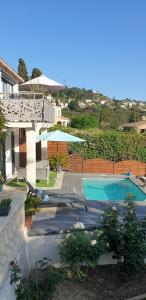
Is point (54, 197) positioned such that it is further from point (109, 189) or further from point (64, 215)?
point (109, 189)

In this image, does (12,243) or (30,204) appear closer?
(12,243)

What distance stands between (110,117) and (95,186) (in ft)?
205

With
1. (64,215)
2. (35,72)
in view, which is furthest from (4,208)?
(35,72)

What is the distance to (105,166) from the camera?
26172 millimetres

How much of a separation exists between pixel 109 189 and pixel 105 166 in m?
4.79

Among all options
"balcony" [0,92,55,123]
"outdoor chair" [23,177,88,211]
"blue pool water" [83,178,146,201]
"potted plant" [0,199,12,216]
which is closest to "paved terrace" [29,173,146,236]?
"outdoor chair" [23,177,88,211]

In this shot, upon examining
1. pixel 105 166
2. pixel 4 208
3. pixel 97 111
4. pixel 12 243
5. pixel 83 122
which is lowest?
pixel 105 166

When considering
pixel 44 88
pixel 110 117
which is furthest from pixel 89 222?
pixel 110 117

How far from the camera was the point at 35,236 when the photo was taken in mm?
9695

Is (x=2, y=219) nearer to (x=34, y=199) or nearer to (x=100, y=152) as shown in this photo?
(x=34, y=199)

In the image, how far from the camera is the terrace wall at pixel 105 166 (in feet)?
85.7

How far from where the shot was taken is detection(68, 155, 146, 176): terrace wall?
85.7 ft

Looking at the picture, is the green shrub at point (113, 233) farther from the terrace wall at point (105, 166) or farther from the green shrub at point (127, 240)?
the terrace wall at point (105, 166)

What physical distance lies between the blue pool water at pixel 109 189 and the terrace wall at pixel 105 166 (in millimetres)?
2857
